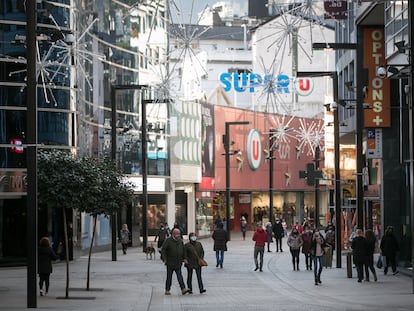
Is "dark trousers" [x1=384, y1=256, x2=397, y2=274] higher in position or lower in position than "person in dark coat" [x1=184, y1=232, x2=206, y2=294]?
lower

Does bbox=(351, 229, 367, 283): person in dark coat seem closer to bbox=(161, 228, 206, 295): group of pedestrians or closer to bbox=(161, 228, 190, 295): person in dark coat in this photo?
bbox=(161, 228, 206, 295): group of pedestrians

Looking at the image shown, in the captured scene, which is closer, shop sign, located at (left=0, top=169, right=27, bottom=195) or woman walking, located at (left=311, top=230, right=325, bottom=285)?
woman walking, located at (left=311, top=230, right=325, bottom=285)

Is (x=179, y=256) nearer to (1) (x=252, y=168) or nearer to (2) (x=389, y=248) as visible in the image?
(2) (x=389, y=248)

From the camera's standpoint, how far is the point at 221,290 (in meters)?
27.9

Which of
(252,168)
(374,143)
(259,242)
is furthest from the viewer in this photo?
(252,168)

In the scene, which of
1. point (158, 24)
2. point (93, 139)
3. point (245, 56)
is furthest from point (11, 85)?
point (245, 56)

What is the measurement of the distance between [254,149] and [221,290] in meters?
56.2

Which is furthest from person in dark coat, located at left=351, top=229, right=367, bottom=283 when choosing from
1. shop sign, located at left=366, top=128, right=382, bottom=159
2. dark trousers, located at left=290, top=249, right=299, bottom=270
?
shop sign, located at left=366, top=128, right=382, bottom=159

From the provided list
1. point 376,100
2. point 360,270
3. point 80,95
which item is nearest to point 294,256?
point 376,100

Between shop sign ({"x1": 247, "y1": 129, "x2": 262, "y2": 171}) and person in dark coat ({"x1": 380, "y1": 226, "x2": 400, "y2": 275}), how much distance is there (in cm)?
5031

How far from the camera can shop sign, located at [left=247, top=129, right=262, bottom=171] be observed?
83.1 m

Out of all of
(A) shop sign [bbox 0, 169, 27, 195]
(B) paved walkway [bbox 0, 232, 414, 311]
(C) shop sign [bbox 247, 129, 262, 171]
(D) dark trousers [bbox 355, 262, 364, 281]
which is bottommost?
(B) paved walkway [bbox 0, 232, 414, 311]

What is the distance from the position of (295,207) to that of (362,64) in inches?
2185

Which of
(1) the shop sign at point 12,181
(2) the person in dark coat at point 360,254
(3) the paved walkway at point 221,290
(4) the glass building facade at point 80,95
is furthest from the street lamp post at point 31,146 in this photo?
(1) the shop sign at point 12,181
